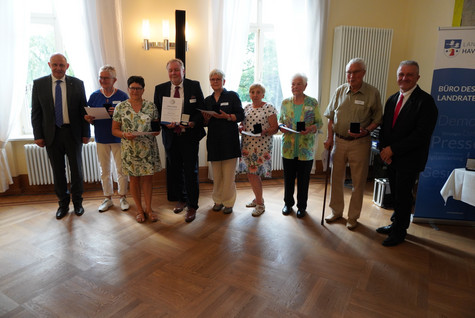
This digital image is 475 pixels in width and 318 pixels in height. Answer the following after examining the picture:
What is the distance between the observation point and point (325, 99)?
5.20 m

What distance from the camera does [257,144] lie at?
3510mm

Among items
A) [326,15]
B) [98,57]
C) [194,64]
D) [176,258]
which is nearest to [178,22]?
[194,64]

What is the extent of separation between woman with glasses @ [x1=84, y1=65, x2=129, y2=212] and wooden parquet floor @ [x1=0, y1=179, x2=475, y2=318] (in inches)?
11.8

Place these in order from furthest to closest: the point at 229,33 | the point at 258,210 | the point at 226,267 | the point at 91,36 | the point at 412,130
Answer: the point at 229,33, the point at 91,36, the point at 258,210, the point at 412,130, the point at 226,267

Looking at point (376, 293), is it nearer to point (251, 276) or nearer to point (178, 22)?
point (251, 276)

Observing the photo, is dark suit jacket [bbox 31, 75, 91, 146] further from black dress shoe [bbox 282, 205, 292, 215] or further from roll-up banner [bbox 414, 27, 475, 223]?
roll-up banner [bbox 414, 27, 475, 223]

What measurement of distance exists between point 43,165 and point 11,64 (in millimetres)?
1332

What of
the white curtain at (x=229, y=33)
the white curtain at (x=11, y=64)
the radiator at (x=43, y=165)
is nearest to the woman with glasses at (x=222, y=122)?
the white curtain at (x=229, y=33)

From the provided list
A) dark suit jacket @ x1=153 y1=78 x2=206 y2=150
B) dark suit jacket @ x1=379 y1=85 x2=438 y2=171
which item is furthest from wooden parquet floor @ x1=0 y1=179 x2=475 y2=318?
dark suit jacket @ x1=153 y1=78 x2=206 y2=150

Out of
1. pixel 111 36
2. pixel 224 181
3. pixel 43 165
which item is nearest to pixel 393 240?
→ pixel 224 181

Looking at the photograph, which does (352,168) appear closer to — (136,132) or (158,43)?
(136,132)

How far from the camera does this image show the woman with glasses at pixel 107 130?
11.3 feet

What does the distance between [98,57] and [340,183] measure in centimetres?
342

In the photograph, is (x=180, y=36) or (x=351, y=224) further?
(x=180, y=36)
